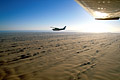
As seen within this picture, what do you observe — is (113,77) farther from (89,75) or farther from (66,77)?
(66,77)

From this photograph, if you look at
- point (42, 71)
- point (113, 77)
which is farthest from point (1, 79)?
point (113, 77)

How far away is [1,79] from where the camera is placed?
6.16 meters

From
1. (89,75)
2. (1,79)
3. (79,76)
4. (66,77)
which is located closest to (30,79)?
(1,79)

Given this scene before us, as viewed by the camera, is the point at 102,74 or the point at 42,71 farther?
the point at 42,71

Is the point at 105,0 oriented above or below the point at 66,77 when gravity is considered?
above

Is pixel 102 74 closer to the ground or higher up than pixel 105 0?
closer to the ground

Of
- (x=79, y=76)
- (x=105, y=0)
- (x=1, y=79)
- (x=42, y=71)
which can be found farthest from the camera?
(x=42, y=71)

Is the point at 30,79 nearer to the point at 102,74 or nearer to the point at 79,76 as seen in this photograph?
the point at 79,76

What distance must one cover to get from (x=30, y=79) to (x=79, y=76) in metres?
3.61

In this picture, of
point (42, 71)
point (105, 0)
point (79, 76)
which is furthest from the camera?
point (42, 71)

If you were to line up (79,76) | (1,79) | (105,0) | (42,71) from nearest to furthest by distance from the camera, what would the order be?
(105,0) → (1,79) → (79,76) → (42,71)

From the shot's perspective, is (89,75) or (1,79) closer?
(1,79)

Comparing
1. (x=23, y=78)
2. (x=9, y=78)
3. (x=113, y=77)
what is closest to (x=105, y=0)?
(x=113, y=77)

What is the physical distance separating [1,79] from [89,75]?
648 centimetres
